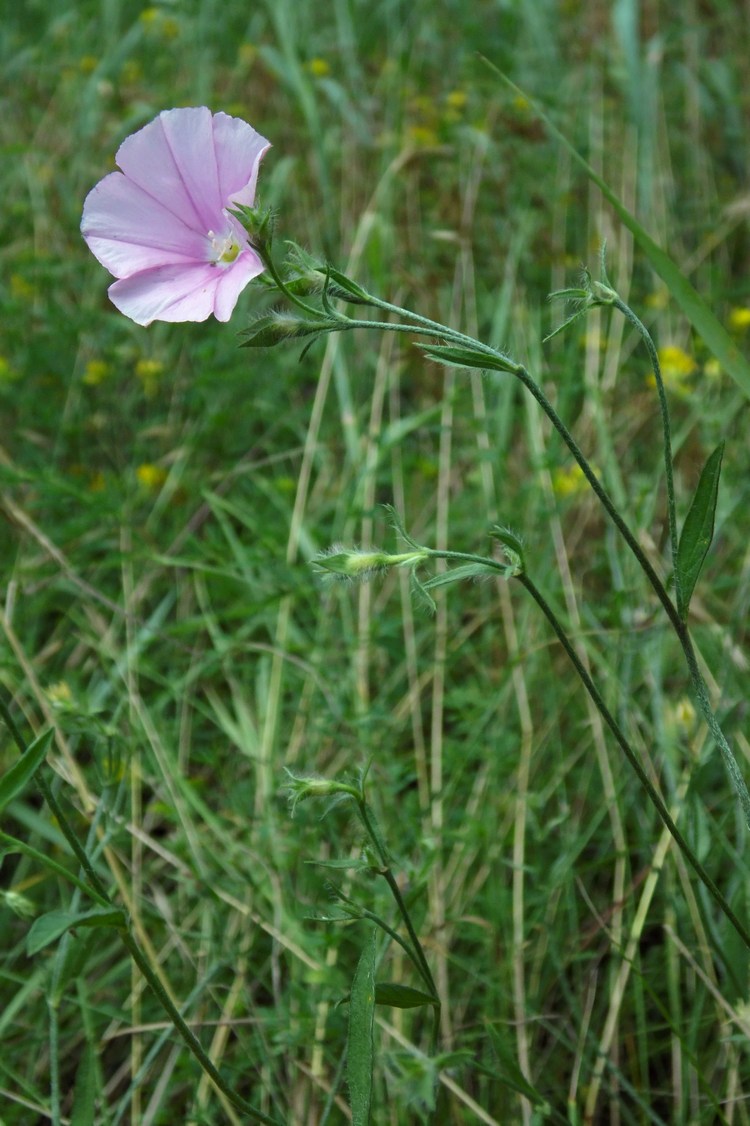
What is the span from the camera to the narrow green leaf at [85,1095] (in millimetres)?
937

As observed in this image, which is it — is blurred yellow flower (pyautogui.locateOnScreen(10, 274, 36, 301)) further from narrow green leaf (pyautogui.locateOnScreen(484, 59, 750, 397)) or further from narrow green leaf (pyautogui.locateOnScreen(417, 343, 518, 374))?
narrow green leaf (pyautogui.locateOnScreen(417, 343, 518, 374))

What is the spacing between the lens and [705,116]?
9.58 ft

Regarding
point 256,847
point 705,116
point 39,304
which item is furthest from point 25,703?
point 705,116

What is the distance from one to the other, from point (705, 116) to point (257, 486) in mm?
1591

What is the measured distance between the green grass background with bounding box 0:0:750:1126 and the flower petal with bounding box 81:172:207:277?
191mm

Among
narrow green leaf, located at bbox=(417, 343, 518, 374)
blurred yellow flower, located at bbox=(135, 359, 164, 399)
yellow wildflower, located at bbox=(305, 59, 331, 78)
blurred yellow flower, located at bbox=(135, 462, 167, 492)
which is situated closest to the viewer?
narrow green leaf, located at bbox=(417, 343, 518, 374)

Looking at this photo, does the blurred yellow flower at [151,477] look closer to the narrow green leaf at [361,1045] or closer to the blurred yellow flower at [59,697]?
the blurred yellow flower at [59,697]

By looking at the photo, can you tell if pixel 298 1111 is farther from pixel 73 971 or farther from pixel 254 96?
pixel 254 96

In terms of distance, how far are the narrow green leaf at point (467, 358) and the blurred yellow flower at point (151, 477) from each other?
140cm

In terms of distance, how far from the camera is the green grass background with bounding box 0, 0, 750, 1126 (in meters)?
1.30

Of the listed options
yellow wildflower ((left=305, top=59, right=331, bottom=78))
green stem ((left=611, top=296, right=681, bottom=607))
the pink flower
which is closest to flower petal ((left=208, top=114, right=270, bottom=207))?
the pink flower

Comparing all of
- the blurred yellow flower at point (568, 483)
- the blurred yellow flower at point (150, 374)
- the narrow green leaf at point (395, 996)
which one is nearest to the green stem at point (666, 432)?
the narrow green leaf at point (395, 996)

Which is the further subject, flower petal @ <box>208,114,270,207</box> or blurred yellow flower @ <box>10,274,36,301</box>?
blurred yellow flower @ <box>10,274,36,301</box>

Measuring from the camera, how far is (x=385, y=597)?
1.89m
